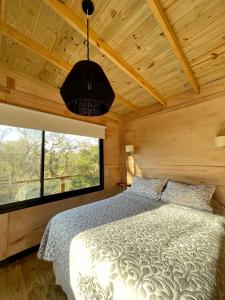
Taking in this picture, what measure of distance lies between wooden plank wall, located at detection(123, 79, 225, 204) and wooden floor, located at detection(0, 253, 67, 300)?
2348 mm

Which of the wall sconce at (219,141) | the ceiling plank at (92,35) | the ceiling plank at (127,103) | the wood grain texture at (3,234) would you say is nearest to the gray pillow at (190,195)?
the wall sconce at (219,141)

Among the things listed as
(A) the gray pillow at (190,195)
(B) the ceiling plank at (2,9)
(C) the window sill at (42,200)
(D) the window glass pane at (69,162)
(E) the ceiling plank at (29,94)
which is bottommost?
(C) the window sill at (42,200)

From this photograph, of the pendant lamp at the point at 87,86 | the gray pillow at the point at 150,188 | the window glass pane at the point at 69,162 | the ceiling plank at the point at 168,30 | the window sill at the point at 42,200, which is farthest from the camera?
the window glass pane at the point at 69,162

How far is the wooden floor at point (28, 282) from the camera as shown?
1.57 m

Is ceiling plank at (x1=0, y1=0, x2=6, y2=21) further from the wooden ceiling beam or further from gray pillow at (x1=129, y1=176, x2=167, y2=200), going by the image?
gray pillow at (x1=129, y1=176, x2=167, y2=200)

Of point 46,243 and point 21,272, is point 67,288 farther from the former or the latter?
point 21,272

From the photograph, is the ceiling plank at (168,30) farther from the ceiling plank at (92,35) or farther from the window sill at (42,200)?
the window sill at (42,200)

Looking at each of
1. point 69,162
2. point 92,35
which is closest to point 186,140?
point 92,35

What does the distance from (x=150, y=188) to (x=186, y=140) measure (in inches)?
42.2

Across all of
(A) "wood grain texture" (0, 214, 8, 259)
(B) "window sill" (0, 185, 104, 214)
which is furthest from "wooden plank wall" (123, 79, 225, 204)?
(A) "wood grain texture" (0, 214, 8, 259)

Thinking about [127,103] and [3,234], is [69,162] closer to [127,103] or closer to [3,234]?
[3,234]

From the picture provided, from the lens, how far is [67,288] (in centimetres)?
138

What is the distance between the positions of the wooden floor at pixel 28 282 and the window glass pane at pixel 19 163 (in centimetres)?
86

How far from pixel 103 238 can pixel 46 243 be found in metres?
0.91
